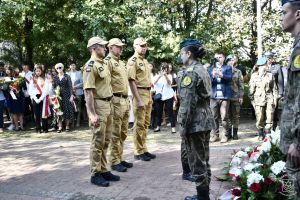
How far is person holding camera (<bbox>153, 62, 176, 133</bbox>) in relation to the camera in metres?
11.4

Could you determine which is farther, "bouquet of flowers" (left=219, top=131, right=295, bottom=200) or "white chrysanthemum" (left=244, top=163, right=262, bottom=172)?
"white chrysanthemum" (left=244, top=163, right=262, bottom=172)

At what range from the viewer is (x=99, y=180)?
595 centimetres

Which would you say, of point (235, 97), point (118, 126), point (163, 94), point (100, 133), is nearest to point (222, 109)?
point (235, 97)

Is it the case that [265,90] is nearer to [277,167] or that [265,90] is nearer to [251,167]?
[251,167]

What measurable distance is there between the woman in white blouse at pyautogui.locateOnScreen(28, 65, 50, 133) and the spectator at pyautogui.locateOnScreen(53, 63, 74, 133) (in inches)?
12.6

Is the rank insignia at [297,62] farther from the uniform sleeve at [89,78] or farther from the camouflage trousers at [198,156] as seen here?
the uniform sleeve at [89,78]

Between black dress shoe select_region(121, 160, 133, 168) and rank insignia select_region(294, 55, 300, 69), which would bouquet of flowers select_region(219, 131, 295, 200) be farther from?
black dress shoe select_region(121, 160, 133, 168)

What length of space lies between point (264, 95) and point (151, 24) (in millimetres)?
4929

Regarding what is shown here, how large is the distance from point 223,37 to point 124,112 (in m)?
8.20

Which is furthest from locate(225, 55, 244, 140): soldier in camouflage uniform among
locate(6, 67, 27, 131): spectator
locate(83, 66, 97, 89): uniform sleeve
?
locate(6, 67, 27, 131): spectator

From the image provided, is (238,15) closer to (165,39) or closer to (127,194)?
(165,39)

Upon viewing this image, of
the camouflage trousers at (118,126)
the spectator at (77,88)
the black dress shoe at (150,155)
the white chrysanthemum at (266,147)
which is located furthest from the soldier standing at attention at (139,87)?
the spectator at (77,88)

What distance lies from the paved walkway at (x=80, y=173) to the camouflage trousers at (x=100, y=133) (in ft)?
1.19

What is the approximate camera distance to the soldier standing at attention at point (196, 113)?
4723 millimetres
